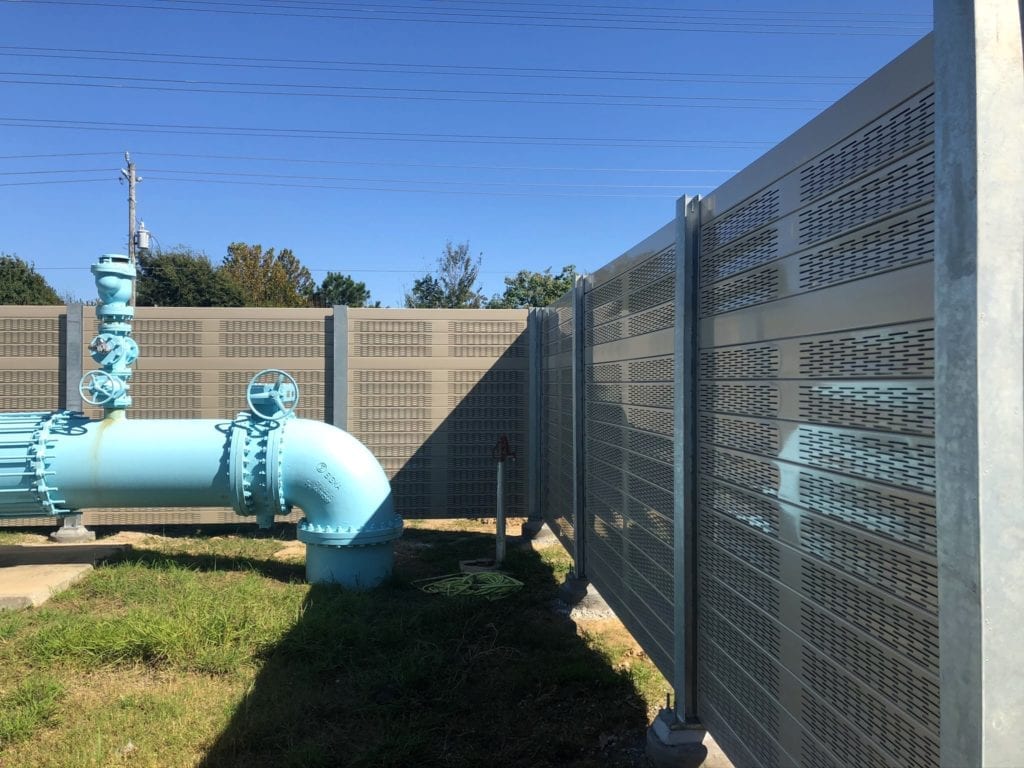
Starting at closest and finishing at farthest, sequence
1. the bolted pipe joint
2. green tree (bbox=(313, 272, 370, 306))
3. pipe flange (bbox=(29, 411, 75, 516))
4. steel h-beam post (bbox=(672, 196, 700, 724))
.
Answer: steel h-beam post (bbox=(672, 196, 700, 724))
pipe flange (bbox=(29, 411, 75, 516))
the bolted pipe joint
green tree (bbox=(313, 272, 370, 306))

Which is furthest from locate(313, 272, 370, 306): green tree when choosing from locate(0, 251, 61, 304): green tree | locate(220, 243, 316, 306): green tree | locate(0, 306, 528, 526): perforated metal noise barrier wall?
locate(0, 306, 528, 526): perforated metal noise barrier wall

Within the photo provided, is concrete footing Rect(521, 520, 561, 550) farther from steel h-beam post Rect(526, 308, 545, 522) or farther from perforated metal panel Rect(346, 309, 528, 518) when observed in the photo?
perforated metal panel Rect(346, 309, 528, 518)

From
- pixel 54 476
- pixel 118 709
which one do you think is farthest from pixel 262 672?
pixel 54 476

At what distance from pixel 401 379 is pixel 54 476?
3.46 m

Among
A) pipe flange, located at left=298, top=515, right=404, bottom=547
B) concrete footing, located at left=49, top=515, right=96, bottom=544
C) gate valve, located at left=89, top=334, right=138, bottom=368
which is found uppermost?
gate valve, located at left=89, top=334, right=138, bottom=368

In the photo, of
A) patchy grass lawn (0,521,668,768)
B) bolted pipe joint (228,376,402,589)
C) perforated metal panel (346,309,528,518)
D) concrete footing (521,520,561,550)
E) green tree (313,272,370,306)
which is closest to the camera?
patchy grass lawn (0,521,668,768)

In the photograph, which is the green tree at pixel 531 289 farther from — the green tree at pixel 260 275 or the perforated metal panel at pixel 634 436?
the perforated metal panel at pixel 634 436

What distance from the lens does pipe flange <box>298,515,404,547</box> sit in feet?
18.7

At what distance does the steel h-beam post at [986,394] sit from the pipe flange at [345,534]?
16.0 feet

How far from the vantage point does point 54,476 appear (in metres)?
5.68

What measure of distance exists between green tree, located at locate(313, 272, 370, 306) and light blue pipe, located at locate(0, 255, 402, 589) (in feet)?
128

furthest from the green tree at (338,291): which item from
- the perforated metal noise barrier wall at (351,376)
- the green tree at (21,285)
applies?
the perforated metal noise barrier wall at (351,376)

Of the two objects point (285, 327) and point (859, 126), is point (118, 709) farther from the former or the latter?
point (285, 327)

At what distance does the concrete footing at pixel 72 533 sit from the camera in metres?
7.72
